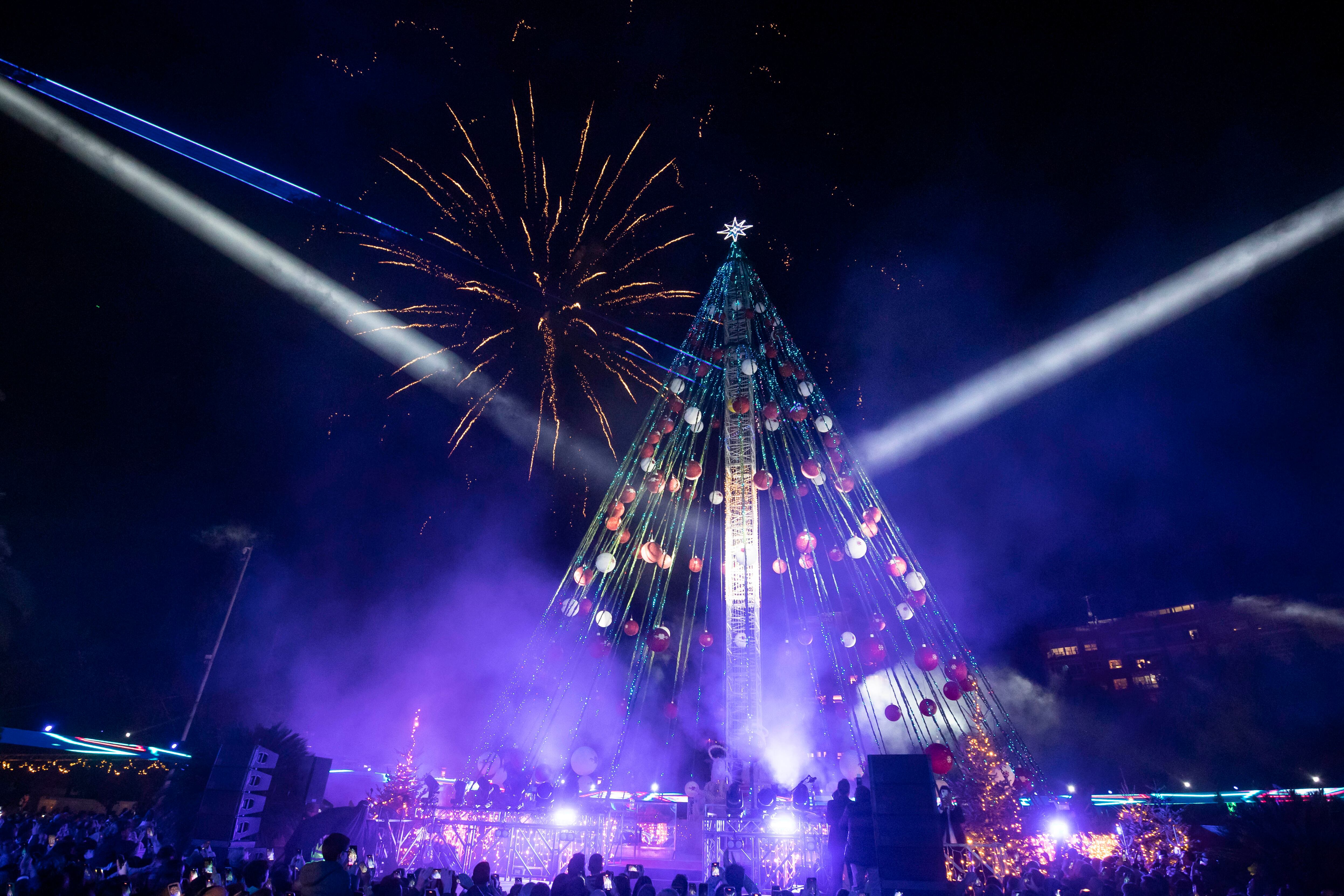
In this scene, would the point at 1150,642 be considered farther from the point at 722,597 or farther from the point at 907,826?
the point at 907,826

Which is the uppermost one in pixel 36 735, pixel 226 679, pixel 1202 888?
pixel 226 679

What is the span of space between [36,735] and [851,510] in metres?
21.8

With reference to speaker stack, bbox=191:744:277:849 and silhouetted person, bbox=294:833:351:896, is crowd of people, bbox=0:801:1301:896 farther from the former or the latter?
speaker stack, bbox=191:744:277:849

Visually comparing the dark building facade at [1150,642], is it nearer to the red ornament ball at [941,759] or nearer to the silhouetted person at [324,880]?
the red ornament ball at [941,759]

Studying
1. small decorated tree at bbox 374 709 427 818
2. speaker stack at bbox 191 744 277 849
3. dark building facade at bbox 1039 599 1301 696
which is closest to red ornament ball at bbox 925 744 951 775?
small decorated tree at bbox 374 709 427 818

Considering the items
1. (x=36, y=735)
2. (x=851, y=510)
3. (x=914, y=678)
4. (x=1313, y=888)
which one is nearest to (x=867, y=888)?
(x=1313, y=888)

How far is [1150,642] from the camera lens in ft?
183

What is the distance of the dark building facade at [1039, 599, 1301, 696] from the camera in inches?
1980

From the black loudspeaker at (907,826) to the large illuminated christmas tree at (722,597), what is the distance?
3.85 meters

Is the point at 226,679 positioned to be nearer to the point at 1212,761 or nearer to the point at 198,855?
the point at 198,855

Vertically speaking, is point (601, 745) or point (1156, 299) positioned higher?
point (1156, 299)

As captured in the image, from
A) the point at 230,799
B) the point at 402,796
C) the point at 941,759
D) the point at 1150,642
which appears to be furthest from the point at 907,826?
the point at 1150,642

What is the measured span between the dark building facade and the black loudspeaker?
55.8 m

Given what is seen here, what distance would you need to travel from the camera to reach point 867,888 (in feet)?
23.9
